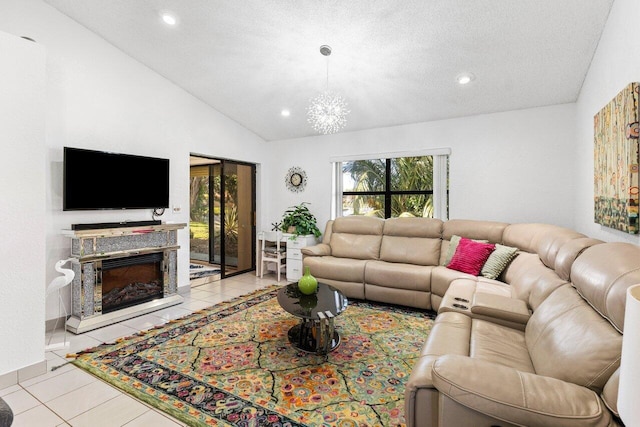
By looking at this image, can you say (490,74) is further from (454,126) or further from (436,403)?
(436,403)

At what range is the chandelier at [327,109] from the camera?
11.1ft

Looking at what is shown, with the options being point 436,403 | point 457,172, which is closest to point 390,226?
point 457,172

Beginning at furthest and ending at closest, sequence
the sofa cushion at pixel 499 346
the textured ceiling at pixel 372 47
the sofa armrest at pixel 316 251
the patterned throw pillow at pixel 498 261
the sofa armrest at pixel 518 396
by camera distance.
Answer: the sofa armrest at pixel 316 251, the patterned throw pillow at pixel 498 261, the textured ceiling at pixel 372 47, the sofa cushion at pixel 499 346, the sofa armrest at pixel 518 396

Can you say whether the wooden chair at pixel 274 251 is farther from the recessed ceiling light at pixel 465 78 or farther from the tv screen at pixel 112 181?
the recessed ceiling light at pixel 465 78

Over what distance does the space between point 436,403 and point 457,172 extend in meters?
3.66

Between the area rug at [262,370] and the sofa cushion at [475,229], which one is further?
the sofa cushion at [475,229]

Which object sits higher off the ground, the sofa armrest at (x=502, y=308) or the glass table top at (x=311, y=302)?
the sofa armrest at (x=502, y=308)

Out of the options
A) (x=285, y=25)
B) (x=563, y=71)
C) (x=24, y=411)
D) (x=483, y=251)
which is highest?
(x=285, y=25)

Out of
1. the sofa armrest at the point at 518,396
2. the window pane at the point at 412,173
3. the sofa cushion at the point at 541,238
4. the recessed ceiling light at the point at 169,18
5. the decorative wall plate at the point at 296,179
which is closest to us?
the sofa armrest at the point at 518,396

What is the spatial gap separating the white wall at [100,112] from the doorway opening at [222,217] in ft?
2.18

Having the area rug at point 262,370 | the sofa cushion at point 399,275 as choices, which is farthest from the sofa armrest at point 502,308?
the sofa cushion at point 399,275

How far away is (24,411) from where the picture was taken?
75.3 inches

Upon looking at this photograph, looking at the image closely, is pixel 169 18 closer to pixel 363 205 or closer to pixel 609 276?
pixel 363 205

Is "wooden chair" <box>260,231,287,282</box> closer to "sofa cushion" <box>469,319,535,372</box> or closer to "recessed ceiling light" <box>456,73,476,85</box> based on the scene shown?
"recessed ceiling light" <box>456,73,476,85</box>
